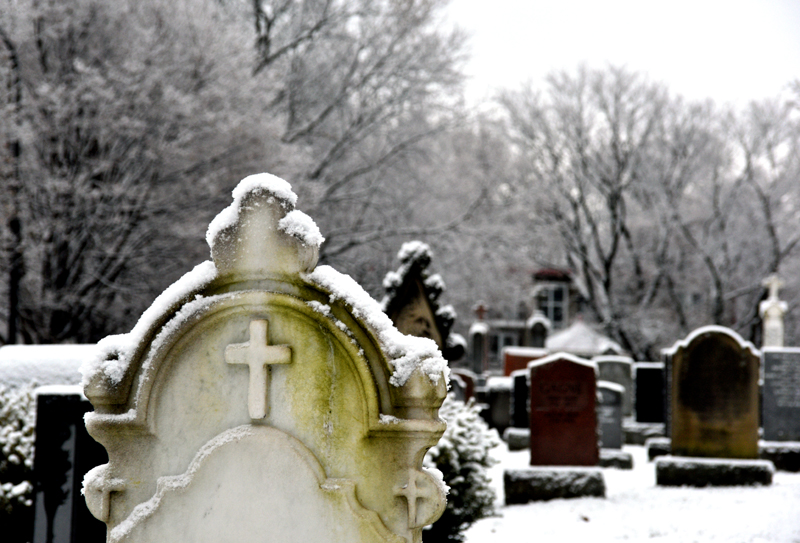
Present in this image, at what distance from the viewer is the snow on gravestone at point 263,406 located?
2855mm

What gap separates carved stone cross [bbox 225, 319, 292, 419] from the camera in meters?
2.87

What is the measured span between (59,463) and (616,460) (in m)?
9.58

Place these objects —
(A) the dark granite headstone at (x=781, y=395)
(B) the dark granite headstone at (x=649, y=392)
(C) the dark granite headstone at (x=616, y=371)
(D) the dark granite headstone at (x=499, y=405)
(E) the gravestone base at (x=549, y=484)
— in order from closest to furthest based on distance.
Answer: (E) the gravestone base at (x=549, y=484) → (A) the dark granite headstone at (x=781, y=395) → (B) the dark granite headstone at (x=649, y=392) → (D) the dark granite headstone at (x=499, y=405) → (C) the dark granite headstone at (x=616, y=371)

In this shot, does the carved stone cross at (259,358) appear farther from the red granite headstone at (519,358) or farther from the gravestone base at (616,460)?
the red granite headstone at (519,358)

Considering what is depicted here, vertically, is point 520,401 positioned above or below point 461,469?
above

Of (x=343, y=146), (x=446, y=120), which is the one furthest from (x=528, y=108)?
(x=343, y=146)

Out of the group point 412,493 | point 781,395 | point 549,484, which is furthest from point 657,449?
→ point 412,493

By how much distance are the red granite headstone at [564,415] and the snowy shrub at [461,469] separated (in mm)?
2109

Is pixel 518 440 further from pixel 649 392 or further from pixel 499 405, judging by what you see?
pixel 649 392

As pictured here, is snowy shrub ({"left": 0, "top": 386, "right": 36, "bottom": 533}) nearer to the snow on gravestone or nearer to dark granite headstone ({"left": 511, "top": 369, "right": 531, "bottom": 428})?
the snow on gravestone

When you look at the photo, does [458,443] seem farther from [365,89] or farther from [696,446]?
[365,89]

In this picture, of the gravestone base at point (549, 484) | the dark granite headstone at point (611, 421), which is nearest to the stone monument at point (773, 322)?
the dark granite headstone at point (611, 421)

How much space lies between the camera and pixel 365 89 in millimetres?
19016

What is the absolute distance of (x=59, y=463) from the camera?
491 centimetres
